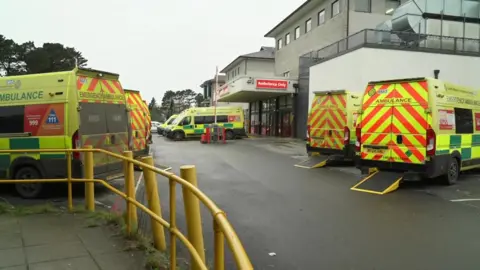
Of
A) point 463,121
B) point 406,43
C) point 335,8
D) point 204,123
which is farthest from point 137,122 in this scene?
point 335,8

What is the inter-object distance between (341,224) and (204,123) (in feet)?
82.6

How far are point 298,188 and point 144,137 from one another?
6980 millimetres

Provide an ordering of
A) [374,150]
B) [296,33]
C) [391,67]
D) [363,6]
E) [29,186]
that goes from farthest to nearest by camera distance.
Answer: [296,33]
[363,6]
[391,67]
[374,150]
[29,186]

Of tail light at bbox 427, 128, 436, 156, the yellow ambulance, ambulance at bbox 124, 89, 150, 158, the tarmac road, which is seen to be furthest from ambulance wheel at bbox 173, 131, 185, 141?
tail light at bbox 427, 128, 436, 156

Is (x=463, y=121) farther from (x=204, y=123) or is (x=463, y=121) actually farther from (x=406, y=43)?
(x=204, y=123)

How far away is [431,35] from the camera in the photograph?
2042 cm

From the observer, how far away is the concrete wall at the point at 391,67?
61.7 feet

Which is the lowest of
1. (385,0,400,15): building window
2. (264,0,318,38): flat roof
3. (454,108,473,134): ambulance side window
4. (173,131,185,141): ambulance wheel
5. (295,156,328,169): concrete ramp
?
(295,156,328,169): concrete ramp

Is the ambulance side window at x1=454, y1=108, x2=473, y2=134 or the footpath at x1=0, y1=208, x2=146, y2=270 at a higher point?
the ambulance side window at x1=454, y1=108, x2=473, y2=134

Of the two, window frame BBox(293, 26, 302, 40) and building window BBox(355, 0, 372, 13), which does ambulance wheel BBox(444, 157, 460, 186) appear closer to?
building window BBox(355, 0, 372, 13)

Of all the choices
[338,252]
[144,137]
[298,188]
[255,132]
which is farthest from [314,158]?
[255,132]

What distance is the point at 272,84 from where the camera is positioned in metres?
29.4

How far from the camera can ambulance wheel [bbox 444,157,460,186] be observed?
31.1 ft

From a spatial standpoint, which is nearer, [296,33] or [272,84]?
[272,84]
